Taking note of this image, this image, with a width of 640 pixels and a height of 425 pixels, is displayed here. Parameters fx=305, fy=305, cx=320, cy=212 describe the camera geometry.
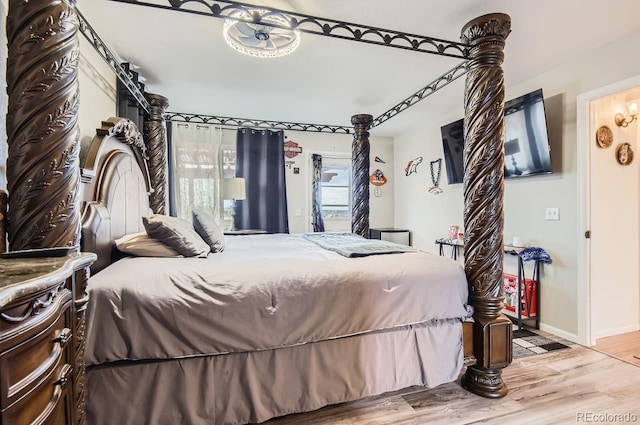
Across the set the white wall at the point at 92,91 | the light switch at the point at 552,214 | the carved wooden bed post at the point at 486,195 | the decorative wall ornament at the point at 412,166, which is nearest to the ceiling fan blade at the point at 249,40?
the white wall at the point at 92,91

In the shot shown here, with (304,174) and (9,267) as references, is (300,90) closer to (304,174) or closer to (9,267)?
(304,174)

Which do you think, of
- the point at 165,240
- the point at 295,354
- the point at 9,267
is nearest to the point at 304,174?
the point at 165,240

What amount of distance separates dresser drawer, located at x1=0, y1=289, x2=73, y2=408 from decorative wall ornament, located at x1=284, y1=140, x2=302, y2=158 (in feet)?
14.1

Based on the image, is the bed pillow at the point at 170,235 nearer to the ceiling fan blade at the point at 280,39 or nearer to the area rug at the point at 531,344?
the ceiling fan blade at the point at 280,39

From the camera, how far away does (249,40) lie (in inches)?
91.0

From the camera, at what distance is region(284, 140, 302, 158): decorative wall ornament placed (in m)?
5.01

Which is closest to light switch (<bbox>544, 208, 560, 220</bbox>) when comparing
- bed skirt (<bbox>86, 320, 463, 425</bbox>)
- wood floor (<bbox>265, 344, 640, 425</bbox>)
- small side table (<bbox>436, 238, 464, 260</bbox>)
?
small side table (<bbox>436, 238, 464, 260</bbox>)

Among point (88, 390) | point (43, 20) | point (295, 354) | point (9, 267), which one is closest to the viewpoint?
point (9, 267)

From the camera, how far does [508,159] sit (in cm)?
330

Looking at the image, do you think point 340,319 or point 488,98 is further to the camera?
point 488,98

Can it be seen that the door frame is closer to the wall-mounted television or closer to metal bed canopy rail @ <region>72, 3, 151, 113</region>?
the wall-mounted television

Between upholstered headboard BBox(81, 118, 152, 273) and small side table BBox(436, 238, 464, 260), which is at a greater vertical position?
upholstered headboard BBox(81, 118, 152, 273)

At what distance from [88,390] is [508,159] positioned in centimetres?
388

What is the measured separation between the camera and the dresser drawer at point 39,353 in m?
0.60
